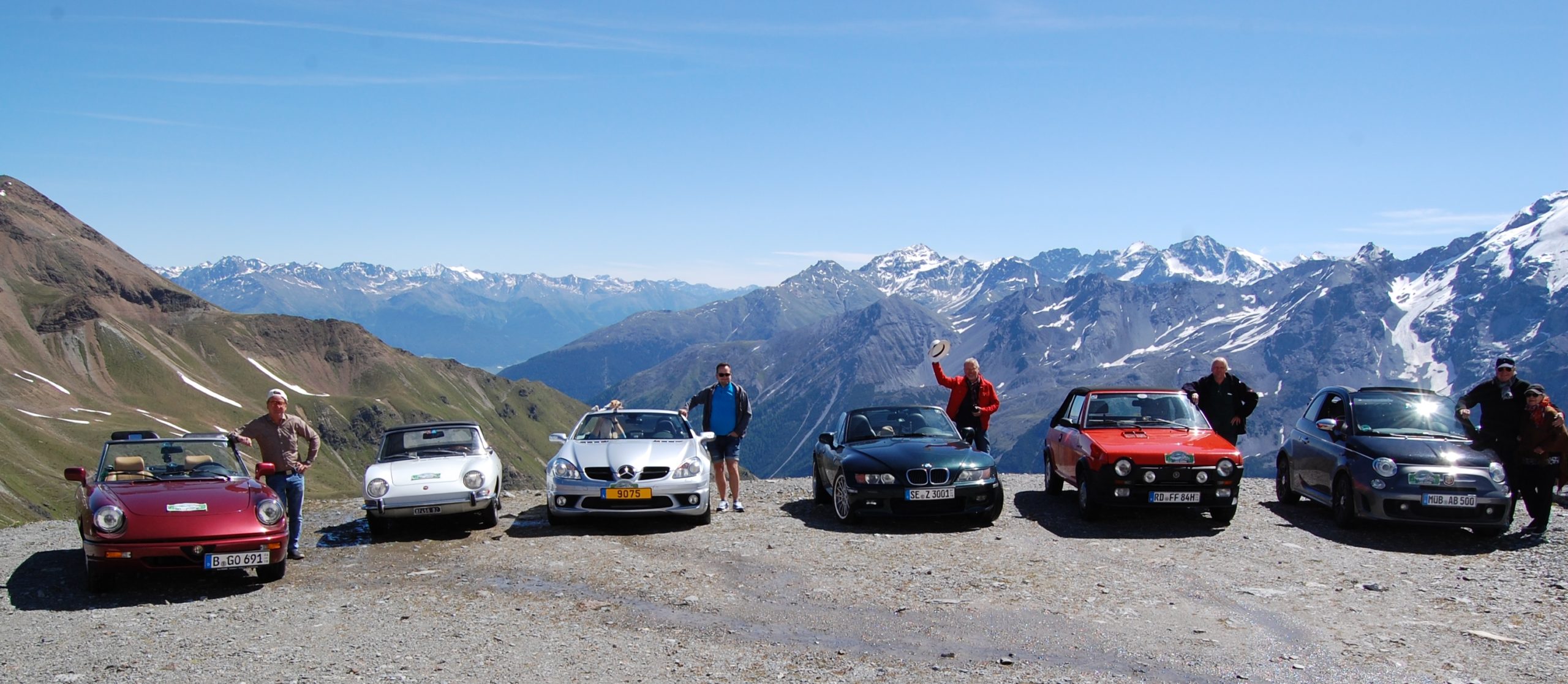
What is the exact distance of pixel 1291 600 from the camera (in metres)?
9.43

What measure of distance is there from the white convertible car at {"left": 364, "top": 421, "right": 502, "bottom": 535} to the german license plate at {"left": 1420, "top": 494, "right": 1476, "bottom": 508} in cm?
1234

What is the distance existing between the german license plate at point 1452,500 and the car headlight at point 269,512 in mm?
13611

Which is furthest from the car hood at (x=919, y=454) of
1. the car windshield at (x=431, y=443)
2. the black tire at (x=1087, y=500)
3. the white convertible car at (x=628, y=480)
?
the car windshield at (x=431, y=443)

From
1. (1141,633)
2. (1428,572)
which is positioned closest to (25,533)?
(1141,633)

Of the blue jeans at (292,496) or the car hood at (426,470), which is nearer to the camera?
the blue jeans at (292,496)

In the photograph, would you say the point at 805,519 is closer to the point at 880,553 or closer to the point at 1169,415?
the point at 880,553

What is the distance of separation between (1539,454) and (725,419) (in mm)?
10953

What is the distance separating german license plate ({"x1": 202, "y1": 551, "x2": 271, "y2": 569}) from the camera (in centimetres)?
977

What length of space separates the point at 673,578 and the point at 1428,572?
8298 millimetres

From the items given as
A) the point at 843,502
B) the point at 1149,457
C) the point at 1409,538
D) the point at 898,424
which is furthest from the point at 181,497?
the point at 1409,538

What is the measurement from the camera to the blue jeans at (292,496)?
1187cm

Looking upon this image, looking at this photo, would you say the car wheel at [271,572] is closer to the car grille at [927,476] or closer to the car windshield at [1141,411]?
the car grille at [927,476]

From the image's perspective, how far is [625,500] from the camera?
523 inches

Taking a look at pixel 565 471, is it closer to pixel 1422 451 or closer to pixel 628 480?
pixel 628 480
